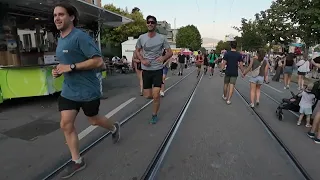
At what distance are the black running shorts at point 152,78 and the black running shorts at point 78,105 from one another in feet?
6.76

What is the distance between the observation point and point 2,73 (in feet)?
25.4

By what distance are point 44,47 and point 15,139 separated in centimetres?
729

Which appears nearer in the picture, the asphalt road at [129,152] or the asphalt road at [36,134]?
the asphalt road at [129,152]

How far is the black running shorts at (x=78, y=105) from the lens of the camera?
3.53 meters

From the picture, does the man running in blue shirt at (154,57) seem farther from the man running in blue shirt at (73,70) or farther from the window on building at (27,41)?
the window on building at (27,41)

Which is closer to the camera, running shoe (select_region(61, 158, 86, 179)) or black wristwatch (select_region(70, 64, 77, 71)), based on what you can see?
black wristwatch (select_region(70, 64, 77, 71))

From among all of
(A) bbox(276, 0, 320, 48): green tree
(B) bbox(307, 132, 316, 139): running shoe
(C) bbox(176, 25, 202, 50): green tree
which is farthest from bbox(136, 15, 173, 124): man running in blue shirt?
(C) bbox(176, 25, 202, 50): green tree

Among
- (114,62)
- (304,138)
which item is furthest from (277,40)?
(304,138)

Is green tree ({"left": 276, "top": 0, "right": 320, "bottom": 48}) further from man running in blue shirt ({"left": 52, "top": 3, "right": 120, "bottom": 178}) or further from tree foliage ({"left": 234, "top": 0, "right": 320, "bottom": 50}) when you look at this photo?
man running in blue shirt ({"left": 52, "top": 3, "right": 120, "bottom": 178})

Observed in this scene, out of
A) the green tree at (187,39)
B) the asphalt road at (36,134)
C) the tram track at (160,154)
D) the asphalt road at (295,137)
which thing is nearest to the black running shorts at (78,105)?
the asphalt road at (36,134)

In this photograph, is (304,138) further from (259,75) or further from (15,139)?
(15,139)

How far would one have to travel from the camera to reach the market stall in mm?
7949

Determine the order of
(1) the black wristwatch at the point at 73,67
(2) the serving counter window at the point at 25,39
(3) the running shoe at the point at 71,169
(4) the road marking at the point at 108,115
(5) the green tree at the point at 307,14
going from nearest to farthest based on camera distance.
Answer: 1. (1) the black wristwatch at the point at 73,67
2. (3) the running shoe at the point at 71,169
3. (4) the road marking at the point at 108,115
4. (2) the serving counter window at the point at 25,39
5. (5) the green tree at the point at 307,14

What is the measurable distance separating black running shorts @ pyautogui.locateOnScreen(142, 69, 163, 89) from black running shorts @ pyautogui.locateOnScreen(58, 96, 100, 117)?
81.1 inches
